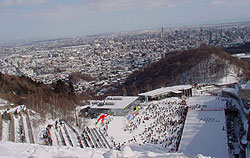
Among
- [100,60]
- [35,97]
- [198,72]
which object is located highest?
[35,97]

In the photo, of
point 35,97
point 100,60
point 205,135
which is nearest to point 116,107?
point 35,97

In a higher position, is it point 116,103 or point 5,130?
point 5,130

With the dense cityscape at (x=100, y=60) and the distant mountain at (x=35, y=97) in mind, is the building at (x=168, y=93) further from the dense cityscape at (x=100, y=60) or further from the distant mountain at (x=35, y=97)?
the dense cityscape at (x=100, y=60)

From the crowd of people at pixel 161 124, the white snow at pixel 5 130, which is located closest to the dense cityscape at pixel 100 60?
the crowd of people at pixel 161 124

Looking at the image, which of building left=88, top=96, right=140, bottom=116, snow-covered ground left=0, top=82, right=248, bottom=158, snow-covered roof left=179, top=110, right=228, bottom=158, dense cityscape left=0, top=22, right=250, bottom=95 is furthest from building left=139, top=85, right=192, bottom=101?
dense cityscape left=0, top=22, right=250, bottom=95

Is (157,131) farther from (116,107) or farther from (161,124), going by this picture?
(116,107)

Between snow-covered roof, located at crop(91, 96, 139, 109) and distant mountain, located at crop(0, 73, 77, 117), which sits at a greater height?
distant mountain, located at crop(0, 73, 77, 117)

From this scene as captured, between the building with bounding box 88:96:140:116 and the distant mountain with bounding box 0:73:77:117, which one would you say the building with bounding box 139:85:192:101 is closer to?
the building with bounding box 88:96:140:116

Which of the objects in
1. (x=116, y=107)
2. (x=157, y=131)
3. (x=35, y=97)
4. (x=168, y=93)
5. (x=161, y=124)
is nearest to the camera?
(x=157, y=131)
